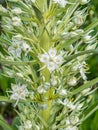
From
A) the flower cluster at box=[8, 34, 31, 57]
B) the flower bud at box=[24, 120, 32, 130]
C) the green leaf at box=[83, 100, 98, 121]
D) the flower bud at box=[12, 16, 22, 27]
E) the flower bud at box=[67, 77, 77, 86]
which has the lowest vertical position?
the green leaf at box=[83, 100, 98, 121]

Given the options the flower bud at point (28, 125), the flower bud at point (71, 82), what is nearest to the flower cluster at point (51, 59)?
the flower bud at point (71, 82)

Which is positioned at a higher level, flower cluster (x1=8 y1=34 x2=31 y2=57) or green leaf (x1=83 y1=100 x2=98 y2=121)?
flower cluster (x1=8 y1=34 x2=31 y2=57)

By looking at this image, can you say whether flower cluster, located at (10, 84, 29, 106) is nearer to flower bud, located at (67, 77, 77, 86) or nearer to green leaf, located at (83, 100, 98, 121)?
flower bud, located at (67, 77, 77, 86)

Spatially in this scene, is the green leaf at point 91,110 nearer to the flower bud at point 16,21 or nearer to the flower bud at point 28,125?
the flower bud at point 28,125

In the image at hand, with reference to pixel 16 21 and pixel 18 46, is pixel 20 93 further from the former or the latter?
pixel 16 21

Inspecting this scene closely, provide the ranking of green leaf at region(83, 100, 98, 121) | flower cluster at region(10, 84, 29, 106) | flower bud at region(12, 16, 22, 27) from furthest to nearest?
green leaf at region(83, 100, 98, 121), flower cluster at region(10, 84, 29, 106), flower bud at region(12, 16, 22, 27)

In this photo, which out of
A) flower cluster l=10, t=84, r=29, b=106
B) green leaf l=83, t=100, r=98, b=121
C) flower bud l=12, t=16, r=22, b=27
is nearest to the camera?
flower bud l=12, t=16, r=22, b=27

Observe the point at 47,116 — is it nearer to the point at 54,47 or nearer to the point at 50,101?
the point at 50,101

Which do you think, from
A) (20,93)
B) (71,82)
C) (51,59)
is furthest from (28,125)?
(51,59)

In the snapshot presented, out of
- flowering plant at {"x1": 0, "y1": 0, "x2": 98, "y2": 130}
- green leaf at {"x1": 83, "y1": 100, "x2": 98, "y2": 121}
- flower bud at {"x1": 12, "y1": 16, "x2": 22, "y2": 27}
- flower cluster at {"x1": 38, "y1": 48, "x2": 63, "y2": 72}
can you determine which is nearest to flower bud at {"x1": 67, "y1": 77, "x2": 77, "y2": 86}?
flowering plant at {"x1": 0, "y1": 0, "x2": 98, "y2": 130}
